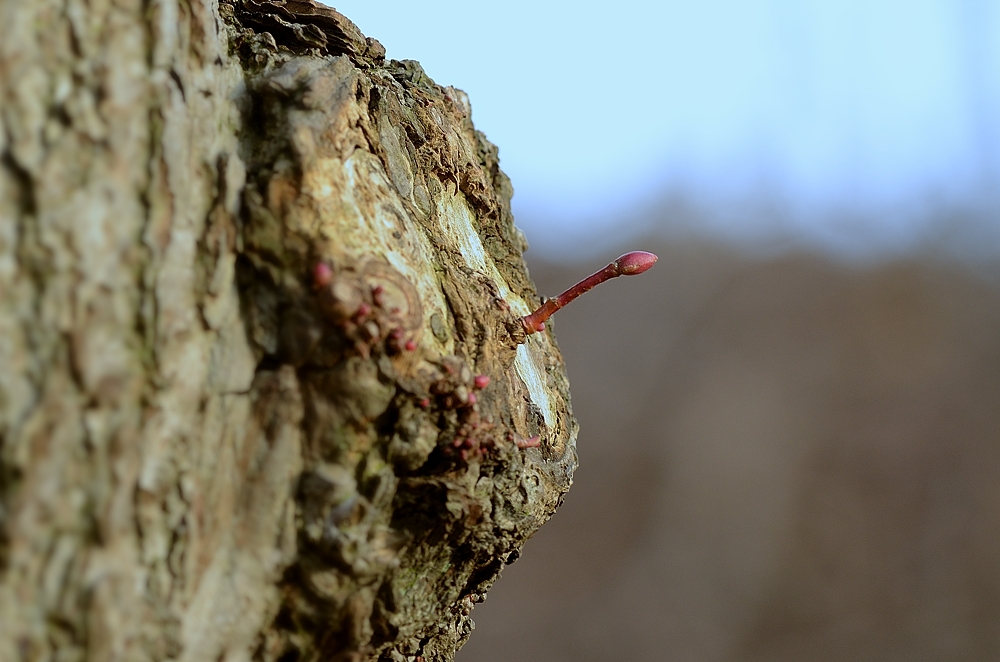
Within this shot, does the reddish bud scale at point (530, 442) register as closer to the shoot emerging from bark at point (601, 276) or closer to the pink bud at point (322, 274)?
the shoot emerging from bark at point (601, 276)

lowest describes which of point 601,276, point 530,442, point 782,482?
point 782,482

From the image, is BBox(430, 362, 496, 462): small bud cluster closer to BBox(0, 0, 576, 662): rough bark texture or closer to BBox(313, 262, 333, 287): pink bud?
BBox(0, 0, 576, 662): rough bark texture

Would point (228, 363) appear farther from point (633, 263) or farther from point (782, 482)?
point (782, 482)

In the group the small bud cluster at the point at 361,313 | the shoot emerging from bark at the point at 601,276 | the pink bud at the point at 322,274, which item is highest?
the pink bud at the point at 322,274

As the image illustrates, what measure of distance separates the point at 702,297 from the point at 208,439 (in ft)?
7.82

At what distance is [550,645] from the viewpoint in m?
2.43

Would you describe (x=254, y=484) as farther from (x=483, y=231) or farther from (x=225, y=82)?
(x=483, y=231)

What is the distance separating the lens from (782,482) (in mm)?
2430

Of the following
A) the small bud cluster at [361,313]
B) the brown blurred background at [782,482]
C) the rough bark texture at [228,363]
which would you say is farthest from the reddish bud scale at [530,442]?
the brown blurred background at [782,482]

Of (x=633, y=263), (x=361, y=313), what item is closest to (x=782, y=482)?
(x=633, y=263)

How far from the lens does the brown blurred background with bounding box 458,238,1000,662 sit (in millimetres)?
2291

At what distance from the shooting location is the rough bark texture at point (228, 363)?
48 centimetres

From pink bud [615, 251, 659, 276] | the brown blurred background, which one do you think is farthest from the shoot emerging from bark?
the brown blurred background

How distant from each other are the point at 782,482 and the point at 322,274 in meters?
2.19
